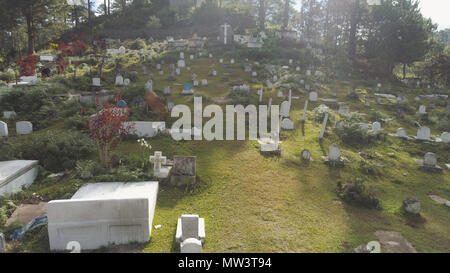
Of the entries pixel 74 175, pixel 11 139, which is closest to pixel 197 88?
pixel 11 139

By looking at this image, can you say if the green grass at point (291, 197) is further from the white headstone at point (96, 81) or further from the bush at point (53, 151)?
the white headstone at point (96, 81)

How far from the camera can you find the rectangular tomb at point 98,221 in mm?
5062

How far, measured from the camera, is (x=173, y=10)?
45.0 meters

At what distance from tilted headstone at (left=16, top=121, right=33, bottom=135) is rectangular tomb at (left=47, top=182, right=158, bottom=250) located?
771cm

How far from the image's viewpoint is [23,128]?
35.9ft

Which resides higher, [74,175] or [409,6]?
[409,6]

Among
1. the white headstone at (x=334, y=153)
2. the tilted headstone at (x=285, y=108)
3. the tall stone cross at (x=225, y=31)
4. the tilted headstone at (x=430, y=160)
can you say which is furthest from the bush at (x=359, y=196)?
the tall stone cross at (x=225, y=31)

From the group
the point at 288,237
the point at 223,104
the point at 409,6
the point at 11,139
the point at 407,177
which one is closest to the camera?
the point at 288,237

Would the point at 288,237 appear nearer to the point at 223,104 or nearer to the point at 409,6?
the point at 223,104

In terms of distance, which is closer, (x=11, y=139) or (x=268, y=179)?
(x=268, y=179)

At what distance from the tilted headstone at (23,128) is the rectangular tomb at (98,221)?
7708mm

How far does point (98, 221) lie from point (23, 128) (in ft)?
26.9

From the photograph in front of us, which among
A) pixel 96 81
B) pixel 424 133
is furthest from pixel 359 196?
pixel 96 81

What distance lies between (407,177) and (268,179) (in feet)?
15.8
